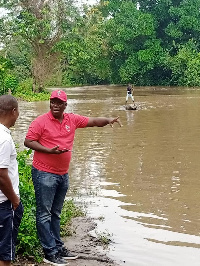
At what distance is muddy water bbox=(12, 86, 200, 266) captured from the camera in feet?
17.4

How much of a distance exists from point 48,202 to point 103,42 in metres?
48.0

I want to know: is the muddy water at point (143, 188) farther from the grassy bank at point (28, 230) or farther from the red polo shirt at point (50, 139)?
the red polo shirt at point (50, 139)

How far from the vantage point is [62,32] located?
32.8m

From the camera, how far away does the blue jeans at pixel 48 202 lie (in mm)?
4383

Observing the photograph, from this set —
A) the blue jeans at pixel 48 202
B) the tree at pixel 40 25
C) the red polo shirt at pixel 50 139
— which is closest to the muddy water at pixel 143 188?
the blue jeans at pixel 48 202

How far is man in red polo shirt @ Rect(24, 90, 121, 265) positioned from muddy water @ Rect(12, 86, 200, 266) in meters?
0.92

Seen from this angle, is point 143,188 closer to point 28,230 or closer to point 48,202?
point 28,230

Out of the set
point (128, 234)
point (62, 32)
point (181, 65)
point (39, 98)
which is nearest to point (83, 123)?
point (128, 234)

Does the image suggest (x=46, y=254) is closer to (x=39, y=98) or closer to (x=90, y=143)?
(x=90, y=143)

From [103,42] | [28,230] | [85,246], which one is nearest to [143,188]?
[85,246]

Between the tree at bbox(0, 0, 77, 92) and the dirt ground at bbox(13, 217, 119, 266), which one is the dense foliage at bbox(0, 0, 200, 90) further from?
the dirt ground at bbox(13, 217, 119, 266)

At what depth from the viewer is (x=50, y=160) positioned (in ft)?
14.4

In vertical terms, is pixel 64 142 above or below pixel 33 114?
above

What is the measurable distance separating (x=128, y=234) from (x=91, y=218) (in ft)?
2.44
